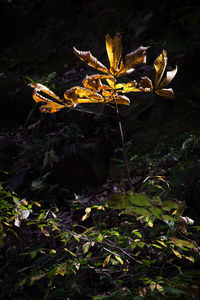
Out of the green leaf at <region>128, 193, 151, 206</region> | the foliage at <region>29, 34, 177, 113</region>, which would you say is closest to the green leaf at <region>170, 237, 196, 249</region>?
the green leaf at <region>128, 193, 151, 206</region>

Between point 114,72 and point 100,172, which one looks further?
point 100,172

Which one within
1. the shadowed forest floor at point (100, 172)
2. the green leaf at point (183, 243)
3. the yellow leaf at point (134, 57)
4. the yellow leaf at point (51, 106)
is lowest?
the shadowed forest floor at point (100, 172)

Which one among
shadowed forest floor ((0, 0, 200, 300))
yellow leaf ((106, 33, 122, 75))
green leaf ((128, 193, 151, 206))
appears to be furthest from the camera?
shadowed forest floor ((0, 0, 200, 300))

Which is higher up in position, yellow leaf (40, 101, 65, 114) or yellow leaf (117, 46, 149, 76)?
yellow leaf (117, 46, 149, 76)

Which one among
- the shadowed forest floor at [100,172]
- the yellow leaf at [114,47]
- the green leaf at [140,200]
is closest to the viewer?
the green leaf at [140,200]

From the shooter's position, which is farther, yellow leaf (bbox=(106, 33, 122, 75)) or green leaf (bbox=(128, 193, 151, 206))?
yellow leaf (bbox=(106, 33, 122, 75))

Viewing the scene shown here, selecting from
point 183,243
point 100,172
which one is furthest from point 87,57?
point 100,172

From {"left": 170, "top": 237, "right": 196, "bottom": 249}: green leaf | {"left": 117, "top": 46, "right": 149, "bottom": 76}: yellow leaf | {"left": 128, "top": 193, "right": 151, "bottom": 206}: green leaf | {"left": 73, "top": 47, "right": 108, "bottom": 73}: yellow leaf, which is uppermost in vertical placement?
{"left": 73, "top": 47, "right": 108, "bottom": 73}: yellow leaf

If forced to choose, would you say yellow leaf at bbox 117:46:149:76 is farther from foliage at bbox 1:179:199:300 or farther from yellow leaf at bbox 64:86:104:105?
foliage at bbox 1:179:199:300

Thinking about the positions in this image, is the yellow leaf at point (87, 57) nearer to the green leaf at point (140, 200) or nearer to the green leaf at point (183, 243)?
the green leaf at point (140, 200)

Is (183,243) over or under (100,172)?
over

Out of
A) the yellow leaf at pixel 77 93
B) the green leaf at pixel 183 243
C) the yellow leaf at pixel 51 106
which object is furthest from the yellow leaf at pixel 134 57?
the green leaf at pixel 183 243

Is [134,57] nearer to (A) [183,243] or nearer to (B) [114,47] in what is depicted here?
(B) [114,47]

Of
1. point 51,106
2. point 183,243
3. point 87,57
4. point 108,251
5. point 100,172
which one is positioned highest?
point 87,57
